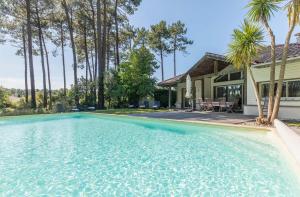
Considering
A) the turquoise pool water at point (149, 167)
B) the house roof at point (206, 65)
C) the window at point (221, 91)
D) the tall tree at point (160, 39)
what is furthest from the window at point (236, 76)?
the tall tree at point (160, 39)

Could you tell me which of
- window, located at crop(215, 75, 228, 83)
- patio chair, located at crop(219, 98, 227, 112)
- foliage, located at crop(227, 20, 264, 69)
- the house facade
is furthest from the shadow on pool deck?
window, located at crop(215, 75, 228, 83)

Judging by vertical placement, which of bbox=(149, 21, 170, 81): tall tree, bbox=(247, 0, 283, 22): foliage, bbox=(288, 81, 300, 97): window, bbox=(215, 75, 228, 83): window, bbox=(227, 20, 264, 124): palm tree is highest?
bbox=(149, 21, 170, 81): tall tree

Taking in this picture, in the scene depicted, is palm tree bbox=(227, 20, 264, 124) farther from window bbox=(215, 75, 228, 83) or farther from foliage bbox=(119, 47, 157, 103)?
foliage bbox=(119, 47, 157, 103)

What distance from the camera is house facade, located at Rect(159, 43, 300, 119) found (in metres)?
11.9

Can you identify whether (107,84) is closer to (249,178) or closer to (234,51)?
(234,51)

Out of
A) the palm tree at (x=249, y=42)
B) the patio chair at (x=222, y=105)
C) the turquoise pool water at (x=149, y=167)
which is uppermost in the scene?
the palm tree at (x=249, y=42)

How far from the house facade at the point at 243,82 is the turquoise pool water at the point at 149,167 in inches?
195

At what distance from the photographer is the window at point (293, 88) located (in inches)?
467

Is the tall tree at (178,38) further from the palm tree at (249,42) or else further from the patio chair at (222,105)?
the palm tree at (249,42)

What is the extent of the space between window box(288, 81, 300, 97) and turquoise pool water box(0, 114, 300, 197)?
5.01m

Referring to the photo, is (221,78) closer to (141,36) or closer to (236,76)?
(236,76)

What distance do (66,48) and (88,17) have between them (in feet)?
17.4

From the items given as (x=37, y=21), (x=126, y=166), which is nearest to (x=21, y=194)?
(x=126, y=166)

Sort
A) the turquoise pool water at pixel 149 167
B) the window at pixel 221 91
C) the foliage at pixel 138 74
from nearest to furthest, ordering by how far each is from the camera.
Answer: the turquoise pool water at pixel 149 167
the window at pixel 221 91
the foliage at pixel 138 74
